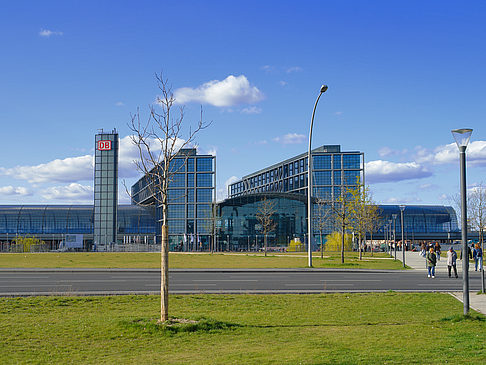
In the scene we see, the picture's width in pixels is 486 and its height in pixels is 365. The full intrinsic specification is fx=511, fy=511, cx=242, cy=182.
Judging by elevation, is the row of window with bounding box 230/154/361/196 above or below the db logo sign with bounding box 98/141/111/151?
below

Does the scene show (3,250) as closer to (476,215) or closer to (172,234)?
(172,234)

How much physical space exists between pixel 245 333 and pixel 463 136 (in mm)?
6710

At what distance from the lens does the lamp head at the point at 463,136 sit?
38.5 ft

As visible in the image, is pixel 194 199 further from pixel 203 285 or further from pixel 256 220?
pixel 203 285

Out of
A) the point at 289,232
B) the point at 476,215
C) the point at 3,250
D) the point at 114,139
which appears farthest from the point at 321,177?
the point at 3,250

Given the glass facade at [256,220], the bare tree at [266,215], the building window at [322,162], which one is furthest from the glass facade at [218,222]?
the building window at [322,162]

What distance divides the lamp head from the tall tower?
87.7 metres

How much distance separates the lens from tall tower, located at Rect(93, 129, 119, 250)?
311ft

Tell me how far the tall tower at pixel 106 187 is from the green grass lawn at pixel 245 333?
8279 centimetres

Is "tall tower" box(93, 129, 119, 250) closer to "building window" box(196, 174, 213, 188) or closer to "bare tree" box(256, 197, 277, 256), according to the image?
"building window" box(196, 174, 213, 188)

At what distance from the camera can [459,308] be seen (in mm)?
13367

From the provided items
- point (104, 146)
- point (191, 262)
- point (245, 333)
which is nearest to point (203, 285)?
point (245, 333)

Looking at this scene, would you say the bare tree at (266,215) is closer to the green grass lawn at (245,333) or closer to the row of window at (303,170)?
the row of window at (303,170)

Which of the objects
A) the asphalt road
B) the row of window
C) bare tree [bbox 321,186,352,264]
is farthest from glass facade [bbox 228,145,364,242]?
the asphalt road
